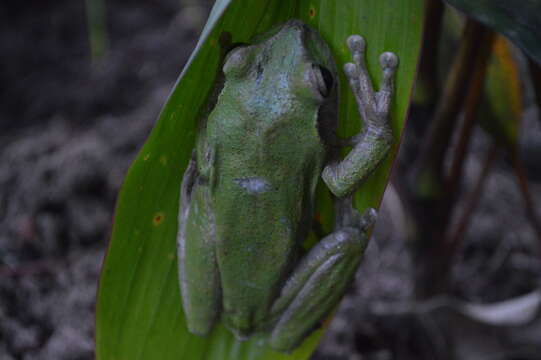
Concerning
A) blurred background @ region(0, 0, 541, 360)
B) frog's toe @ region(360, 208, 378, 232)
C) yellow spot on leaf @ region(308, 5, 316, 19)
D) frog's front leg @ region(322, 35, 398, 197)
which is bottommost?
blurred background @ region(0, 0, 541, 360)

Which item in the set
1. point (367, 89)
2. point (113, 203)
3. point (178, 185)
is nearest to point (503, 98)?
point (367, 89)

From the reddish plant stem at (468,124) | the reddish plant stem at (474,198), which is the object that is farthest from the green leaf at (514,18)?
the reddish plant stem at (474,198)

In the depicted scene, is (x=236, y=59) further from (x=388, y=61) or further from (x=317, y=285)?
(x=317, y=285)

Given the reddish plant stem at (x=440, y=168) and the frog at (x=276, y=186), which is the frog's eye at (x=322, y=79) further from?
the reddish plant stem at (x=440, y=168)

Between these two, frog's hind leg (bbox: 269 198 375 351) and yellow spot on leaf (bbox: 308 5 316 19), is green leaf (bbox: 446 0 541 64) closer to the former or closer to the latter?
yellow spot on leaf (bbox: 308 5 316 19)

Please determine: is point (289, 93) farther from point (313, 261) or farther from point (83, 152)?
point (83, 152)

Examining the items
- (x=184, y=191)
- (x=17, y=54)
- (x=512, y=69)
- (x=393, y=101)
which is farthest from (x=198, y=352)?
(x=17, y=54)

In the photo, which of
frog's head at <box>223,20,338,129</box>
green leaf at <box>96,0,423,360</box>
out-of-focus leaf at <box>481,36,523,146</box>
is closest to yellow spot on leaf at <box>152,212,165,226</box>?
green leaf at <box>96,0,423,360</box>
